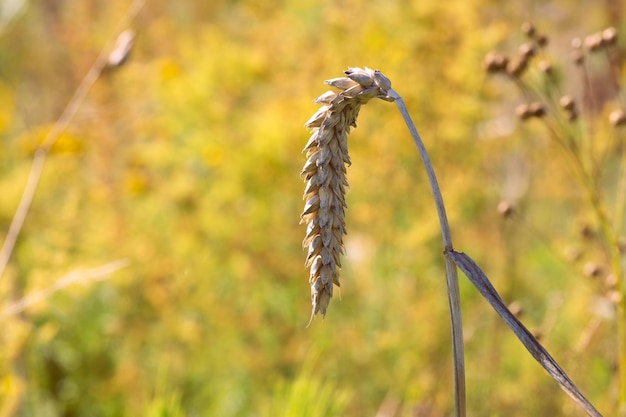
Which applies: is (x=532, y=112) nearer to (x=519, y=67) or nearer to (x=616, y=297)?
(x=519, y=67)

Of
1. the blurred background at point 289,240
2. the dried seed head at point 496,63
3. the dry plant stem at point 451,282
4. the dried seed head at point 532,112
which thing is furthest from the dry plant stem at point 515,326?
the blurred background at point 289,240

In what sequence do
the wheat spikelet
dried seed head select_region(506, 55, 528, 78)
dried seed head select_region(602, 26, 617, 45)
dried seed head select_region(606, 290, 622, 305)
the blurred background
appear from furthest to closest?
the blurred background → dried seed head select_region(506, 55, 528, 78) → dried seed head select_region(602, 26, 617, 45) → dried seed head select_region(606, 290, 622, 305) → the wheat spikelet

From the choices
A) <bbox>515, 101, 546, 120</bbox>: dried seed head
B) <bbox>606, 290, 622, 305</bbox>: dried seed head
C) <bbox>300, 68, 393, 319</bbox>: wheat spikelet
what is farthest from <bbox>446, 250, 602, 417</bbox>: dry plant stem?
<bbox>515, 101, 546, 120</bbox>: dried seed head

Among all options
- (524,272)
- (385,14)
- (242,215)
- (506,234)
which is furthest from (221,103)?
(524,272)

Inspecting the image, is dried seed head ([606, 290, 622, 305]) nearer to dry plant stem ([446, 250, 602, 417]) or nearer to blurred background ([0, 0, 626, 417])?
dry plant stem ([446, 250, 602, 417])

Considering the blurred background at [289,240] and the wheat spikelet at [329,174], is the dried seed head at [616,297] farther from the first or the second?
the blurred background at [289,240]
